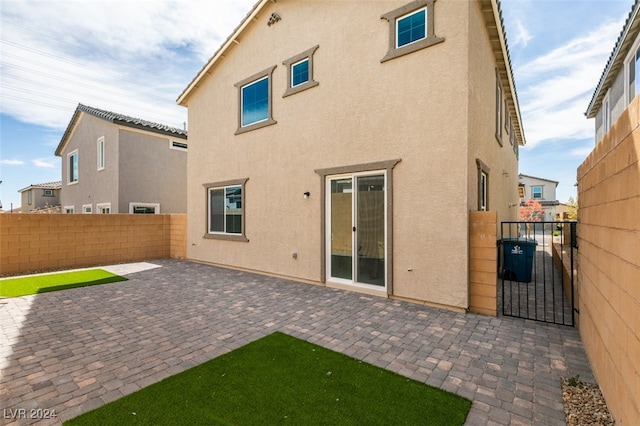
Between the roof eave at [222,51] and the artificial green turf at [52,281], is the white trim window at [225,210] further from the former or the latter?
the roof eave at [222,51]

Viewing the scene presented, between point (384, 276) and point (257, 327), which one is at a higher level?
point (384, 276)

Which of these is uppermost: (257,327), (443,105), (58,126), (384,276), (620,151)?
(58,126)

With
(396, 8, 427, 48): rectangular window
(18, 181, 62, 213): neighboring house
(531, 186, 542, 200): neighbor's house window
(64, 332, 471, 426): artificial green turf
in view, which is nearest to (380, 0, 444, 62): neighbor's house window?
(396, 8, 427, 48): rectangular window

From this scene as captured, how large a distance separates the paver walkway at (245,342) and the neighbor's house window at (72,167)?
16.8 meters

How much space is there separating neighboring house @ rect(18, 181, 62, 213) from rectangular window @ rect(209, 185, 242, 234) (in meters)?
31.2

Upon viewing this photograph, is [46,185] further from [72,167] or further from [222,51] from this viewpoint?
[222,51]

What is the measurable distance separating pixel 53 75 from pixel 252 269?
16.1 meters

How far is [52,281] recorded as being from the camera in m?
8.52

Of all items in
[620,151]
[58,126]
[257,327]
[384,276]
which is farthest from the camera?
[58,126]

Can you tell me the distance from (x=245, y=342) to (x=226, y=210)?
22.8ft

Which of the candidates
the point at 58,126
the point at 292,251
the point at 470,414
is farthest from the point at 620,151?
the point at 58,126

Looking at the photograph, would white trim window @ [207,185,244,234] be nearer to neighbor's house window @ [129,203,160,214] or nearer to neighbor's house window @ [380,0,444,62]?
neighbor's house window @ [380,0,444,62]

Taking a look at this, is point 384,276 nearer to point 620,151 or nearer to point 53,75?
point 620,151

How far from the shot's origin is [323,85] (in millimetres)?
7848
